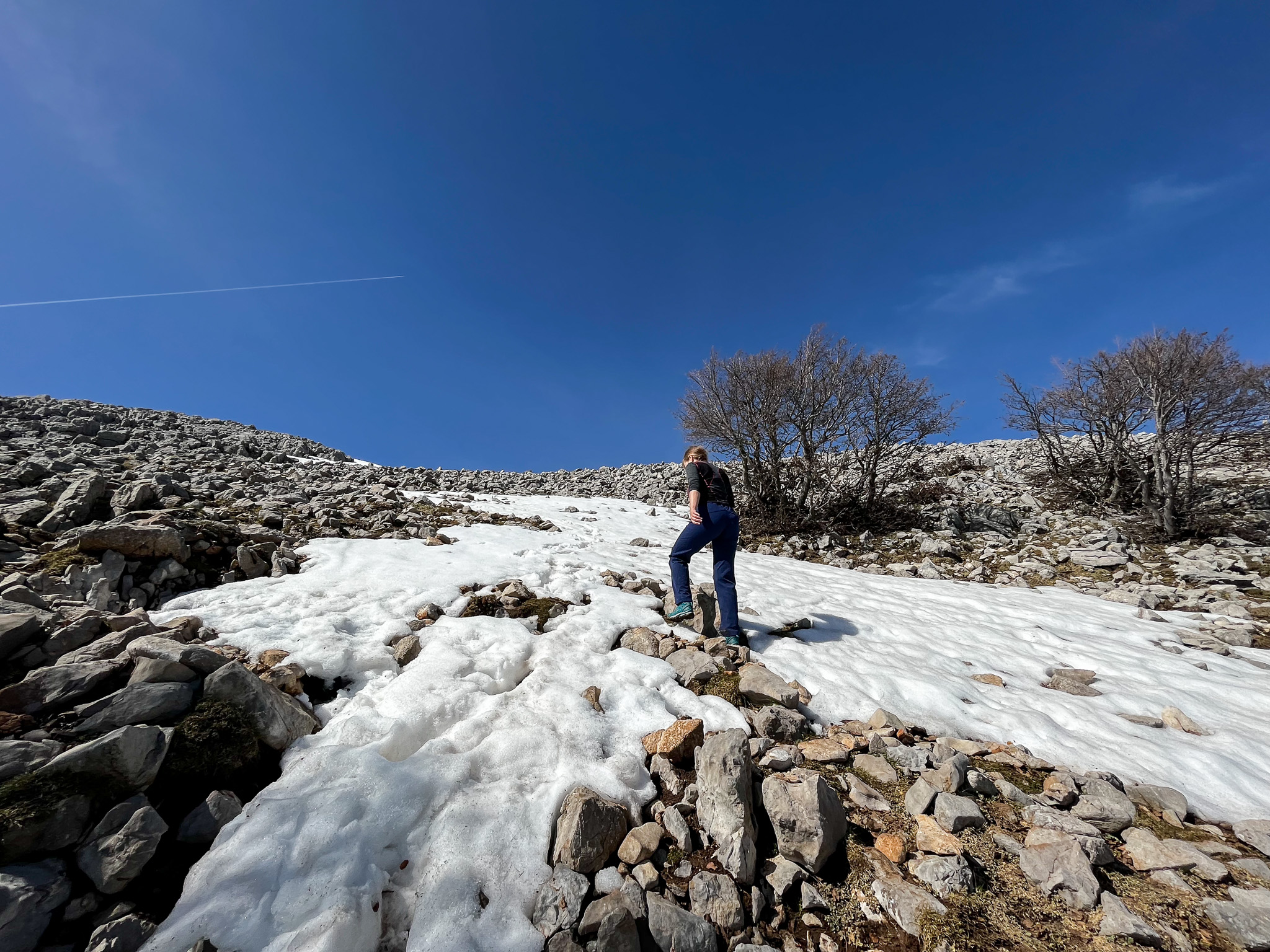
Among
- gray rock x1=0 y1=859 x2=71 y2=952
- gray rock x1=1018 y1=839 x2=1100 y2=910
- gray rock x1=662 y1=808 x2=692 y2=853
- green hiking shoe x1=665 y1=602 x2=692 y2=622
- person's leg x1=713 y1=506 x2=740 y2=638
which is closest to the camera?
gray rock x1=0 y1=859 x2=71 y2=952

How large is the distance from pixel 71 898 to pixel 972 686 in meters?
6.92

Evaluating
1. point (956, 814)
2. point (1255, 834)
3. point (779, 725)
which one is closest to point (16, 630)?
point (779, 725)

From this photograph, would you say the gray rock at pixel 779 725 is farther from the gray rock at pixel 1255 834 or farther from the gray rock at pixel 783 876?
the gray rock at pixel 1255 834

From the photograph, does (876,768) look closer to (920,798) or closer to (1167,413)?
(920,798)

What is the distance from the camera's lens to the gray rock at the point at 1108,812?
2.93 m

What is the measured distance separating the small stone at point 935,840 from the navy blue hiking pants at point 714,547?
308cm

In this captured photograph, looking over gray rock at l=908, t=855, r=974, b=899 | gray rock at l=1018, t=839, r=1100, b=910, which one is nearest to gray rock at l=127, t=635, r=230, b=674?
gray rock at l=908, t=855, r=974, b=899

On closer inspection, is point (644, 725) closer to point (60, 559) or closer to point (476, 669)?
point (476, 669)

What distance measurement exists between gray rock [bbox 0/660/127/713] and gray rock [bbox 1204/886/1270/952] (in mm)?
6732

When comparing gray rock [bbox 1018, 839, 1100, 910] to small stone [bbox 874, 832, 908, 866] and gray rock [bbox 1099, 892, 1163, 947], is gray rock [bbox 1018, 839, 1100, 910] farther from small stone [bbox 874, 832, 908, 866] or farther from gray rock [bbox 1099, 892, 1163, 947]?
small stone [bbox 874, 832, 908, 866]

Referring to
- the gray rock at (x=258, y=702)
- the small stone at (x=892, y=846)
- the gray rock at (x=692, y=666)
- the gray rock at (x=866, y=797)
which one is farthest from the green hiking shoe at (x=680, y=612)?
the gray rock at (x=258, y=702)

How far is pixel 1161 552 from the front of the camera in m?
11.3

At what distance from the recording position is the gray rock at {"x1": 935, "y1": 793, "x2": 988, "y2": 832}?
284 cm

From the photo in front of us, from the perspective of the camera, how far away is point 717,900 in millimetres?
2441
